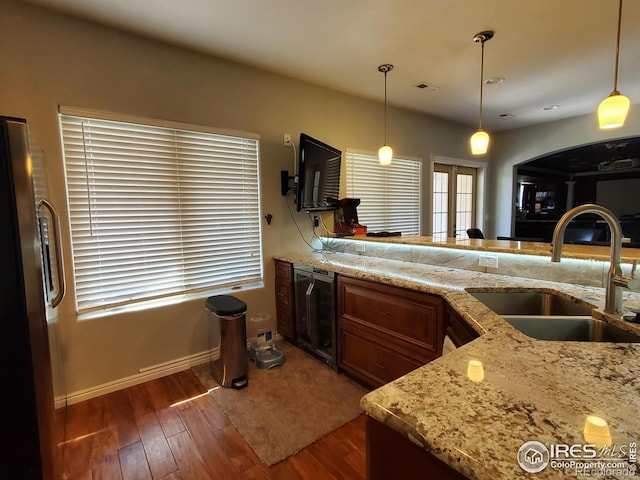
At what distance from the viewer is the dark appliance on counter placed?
102 inches

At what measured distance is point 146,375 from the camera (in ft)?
8.42

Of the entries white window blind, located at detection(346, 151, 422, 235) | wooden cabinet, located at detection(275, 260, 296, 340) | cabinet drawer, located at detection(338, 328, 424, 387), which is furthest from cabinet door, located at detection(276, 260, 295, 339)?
white window blind, located at detection(346, 151, 422, 235)

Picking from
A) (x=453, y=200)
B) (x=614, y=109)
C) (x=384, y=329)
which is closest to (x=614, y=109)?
(x=614, y=109)

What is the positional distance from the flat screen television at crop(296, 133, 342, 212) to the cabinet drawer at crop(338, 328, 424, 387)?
4.16 ft

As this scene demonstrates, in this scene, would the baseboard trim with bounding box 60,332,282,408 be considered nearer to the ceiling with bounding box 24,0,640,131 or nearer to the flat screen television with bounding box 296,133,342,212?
the flat screen television with bounding box 296,133,342,212

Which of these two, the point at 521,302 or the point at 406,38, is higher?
the point at 406,38

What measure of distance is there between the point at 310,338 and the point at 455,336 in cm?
151

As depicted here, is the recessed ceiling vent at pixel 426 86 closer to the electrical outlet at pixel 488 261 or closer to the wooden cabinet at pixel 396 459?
the electrical outlet at pixel 488 261

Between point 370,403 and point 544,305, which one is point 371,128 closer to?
point 544,305

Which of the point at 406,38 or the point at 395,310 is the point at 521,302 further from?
the point at 406,38

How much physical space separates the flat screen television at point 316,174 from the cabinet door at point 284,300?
63 cm

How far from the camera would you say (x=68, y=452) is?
5.92 ft

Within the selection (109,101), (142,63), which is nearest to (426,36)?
(142,63)

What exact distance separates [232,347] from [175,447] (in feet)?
2.35
